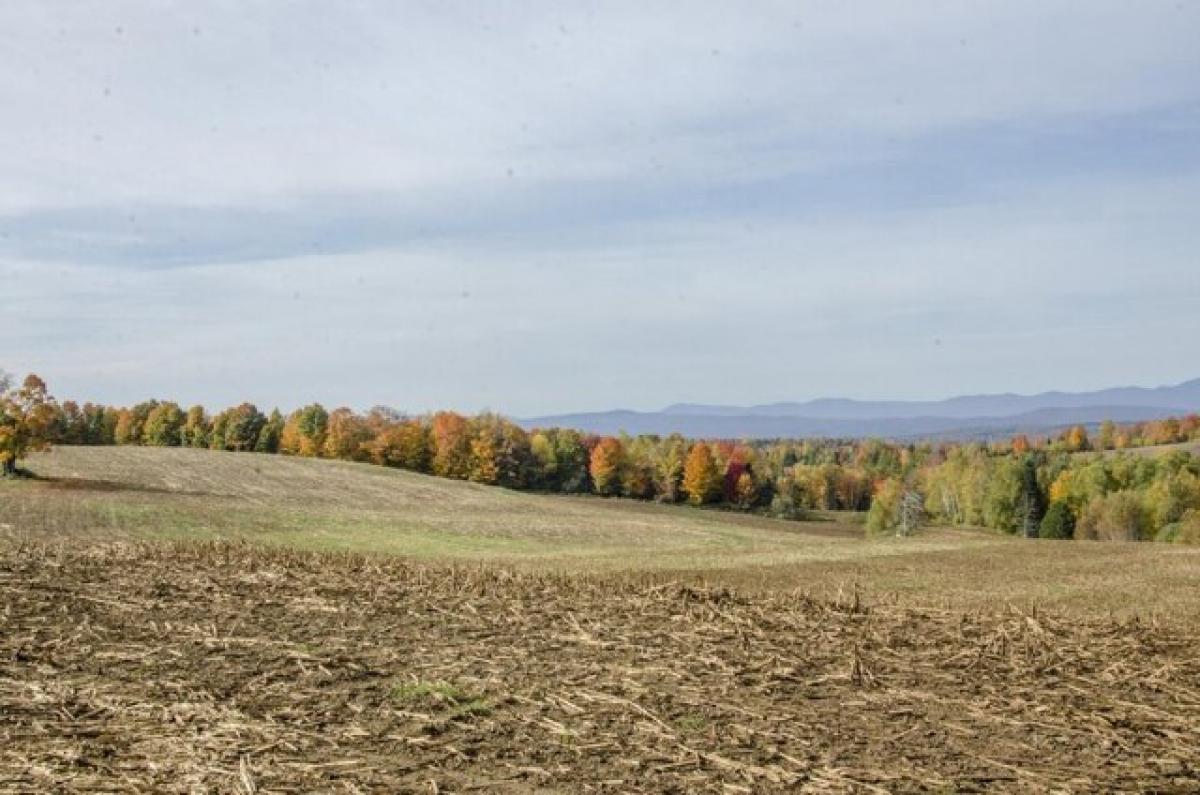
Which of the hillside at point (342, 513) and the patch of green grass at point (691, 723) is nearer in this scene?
the patch of green grass at point (691, 723)

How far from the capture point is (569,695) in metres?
8.82

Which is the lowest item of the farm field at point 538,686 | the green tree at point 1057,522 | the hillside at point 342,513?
the green tree at point 1057,522

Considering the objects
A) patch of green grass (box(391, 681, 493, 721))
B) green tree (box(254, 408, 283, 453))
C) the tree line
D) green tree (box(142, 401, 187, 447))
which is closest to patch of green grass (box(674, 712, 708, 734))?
patch of green grass (box(391, 681, 493, 721))

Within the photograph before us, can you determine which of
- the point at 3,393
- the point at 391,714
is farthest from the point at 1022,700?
the point at 3,393

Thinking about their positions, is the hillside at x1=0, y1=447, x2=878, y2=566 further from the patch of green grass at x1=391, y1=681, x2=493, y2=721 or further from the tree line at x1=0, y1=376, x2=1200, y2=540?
the tree line at x1=0, y1=376, x2=1200, y2=540

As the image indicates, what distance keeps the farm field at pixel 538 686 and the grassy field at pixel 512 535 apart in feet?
23.3

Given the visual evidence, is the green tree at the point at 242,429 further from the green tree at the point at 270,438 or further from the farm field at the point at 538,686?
the farm field at the point at 538,686

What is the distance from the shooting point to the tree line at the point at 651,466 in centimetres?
10712

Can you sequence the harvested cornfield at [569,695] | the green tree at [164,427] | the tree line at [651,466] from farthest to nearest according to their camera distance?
the green tree at [164,427] → the tree line at [651,466] → the harvested cornfield at [569,695]

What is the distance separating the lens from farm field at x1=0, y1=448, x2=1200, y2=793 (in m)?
6.94

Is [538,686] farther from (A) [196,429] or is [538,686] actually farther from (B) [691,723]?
(A) [196,429]

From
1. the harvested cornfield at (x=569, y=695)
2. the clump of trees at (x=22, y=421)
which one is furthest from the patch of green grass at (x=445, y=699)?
the clump of trees at (x=22, y=421)

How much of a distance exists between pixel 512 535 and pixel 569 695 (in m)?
45.8

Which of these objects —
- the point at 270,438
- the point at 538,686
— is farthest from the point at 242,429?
the point at 538,686
